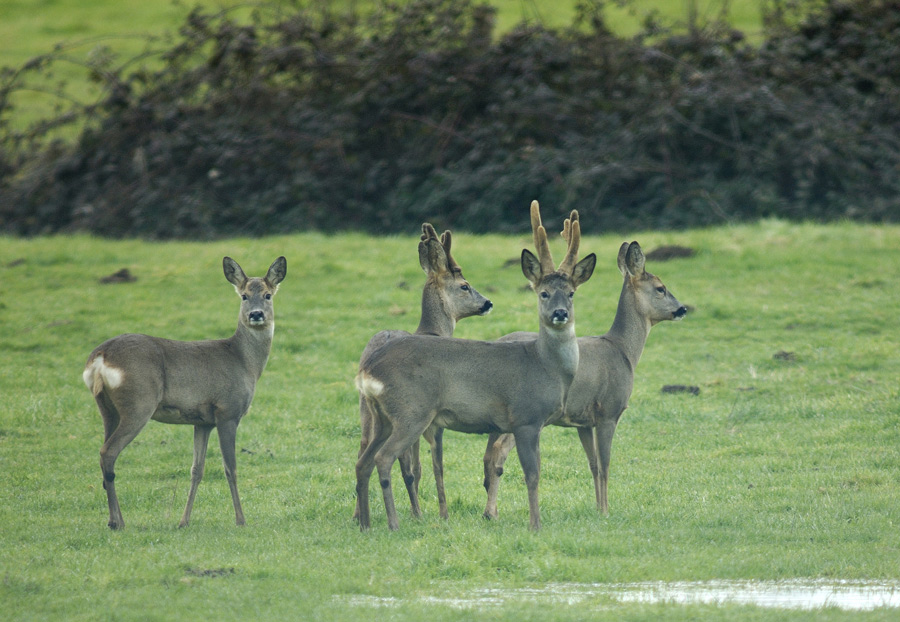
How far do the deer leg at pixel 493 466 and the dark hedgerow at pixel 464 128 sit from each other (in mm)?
14419

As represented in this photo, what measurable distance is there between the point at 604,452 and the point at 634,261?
2217mm

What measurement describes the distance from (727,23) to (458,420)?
20.9 metres

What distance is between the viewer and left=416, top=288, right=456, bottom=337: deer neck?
11.1m

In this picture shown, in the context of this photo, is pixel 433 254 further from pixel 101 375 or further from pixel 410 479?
pixel 101 375

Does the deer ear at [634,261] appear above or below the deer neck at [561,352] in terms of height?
above

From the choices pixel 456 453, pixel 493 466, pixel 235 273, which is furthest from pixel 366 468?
pixel 456 453

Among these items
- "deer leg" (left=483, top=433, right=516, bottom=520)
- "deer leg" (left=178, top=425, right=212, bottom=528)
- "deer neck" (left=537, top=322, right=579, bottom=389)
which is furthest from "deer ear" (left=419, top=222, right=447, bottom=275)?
"deer leg" (left=178, top=425, right=212, bottom=528)

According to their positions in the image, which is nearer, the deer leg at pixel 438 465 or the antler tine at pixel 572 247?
the antler tine at pixel 572 247

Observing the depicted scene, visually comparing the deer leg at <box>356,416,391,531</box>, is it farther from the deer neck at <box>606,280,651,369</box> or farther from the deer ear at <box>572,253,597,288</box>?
the deer neck at <box>606,280,651,369</box>

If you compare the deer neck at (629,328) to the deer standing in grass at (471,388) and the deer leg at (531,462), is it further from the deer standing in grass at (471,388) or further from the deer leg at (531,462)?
the deer leg at (531,462)

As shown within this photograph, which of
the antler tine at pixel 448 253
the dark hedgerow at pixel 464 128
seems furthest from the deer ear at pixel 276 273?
the dark hedgerow at pixel 464 128

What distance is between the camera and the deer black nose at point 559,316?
30.1 feet

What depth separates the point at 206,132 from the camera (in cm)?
2766

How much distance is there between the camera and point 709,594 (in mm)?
7250
